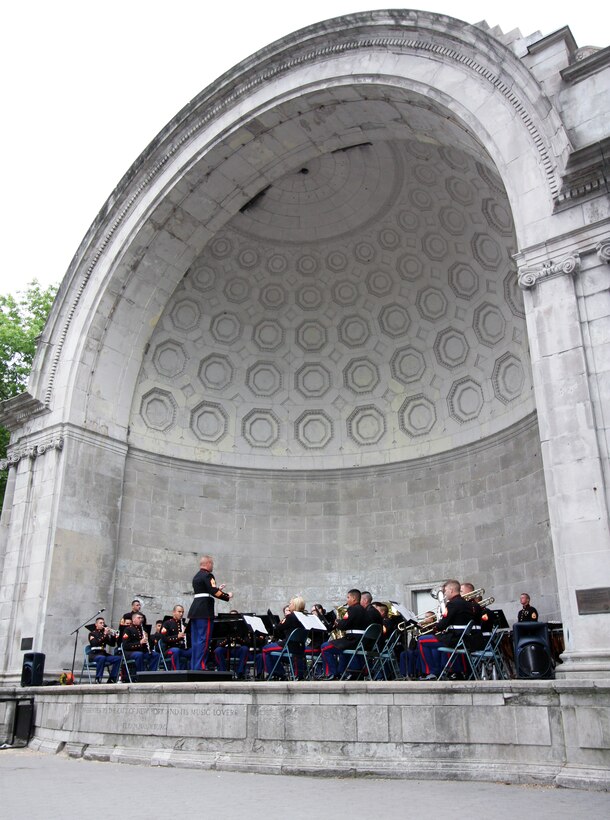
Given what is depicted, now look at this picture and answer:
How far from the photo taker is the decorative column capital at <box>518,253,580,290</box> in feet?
32.3

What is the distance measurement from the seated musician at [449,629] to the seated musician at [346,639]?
86cm

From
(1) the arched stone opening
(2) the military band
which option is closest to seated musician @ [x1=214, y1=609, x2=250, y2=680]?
(2) the military band

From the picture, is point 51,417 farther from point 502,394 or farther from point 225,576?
point 502,394

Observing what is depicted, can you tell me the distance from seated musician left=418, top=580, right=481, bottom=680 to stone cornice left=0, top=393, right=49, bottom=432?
419 inches

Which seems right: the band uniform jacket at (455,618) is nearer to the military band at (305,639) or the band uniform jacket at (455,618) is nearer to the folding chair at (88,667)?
the military band at (305,639)

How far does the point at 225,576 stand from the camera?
1738cm

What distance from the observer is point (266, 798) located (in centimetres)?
631

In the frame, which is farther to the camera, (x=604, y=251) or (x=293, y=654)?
(x=293, y=654)

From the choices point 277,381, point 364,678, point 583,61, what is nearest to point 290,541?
point 277,381

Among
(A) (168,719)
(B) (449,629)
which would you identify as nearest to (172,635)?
(A) (168,719)

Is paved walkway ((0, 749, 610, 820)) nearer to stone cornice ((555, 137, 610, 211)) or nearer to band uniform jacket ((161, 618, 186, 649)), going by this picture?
band uniform jacket ((161, 618, 186, 649))

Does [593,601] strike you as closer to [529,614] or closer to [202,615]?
[529,614]

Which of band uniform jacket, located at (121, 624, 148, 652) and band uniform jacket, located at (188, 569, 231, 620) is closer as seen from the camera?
band uniform jacket, located at (188, 569, 231, 620)

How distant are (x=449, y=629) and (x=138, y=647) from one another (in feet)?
19.8
